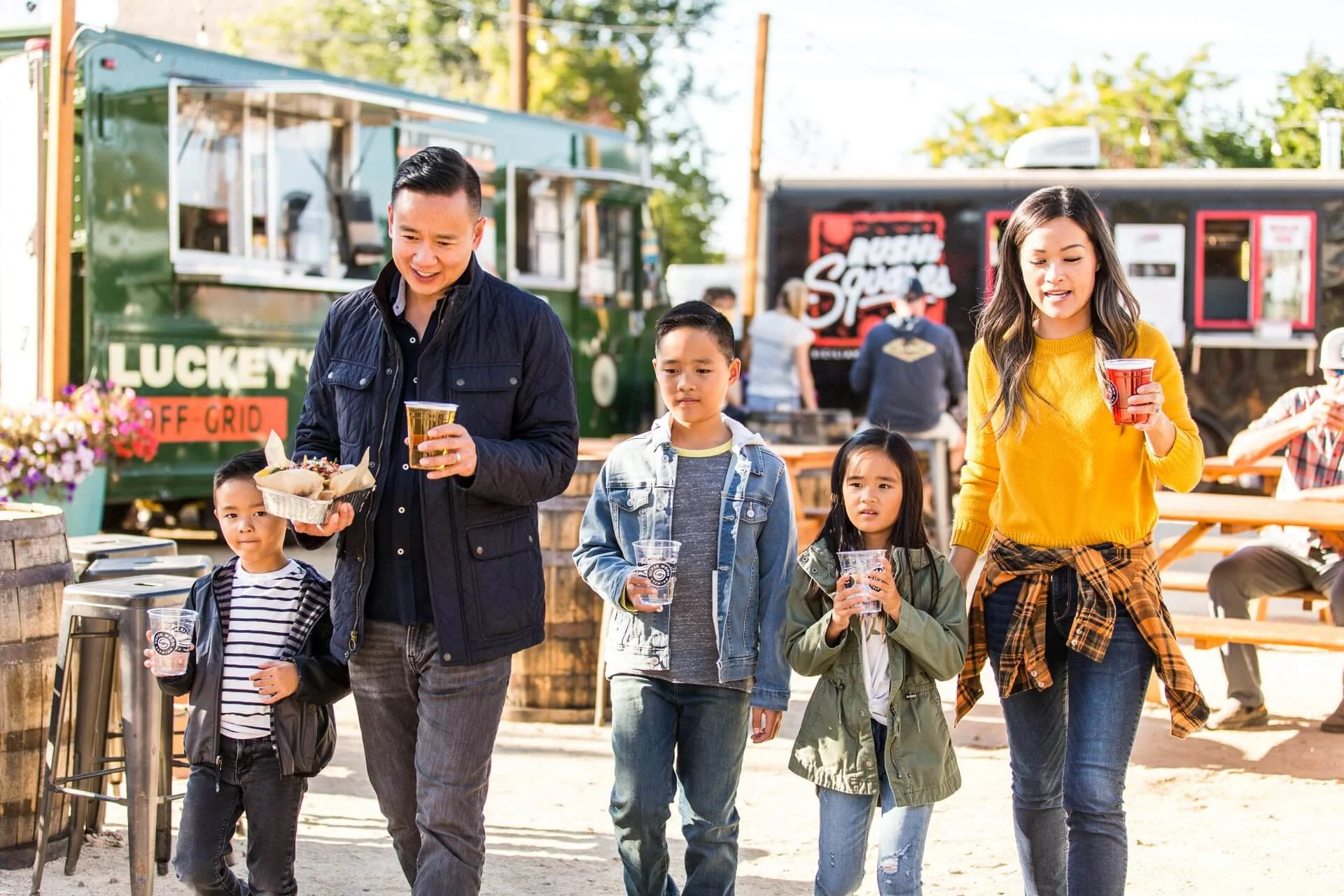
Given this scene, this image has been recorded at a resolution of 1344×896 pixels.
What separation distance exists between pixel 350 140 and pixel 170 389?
2.38m

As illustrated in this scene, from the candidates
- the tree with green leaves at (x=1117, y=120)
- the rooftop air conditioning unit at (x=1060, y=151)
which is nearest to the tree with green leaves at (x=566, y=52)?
the tree with green leaves at (x=1117, y=120)

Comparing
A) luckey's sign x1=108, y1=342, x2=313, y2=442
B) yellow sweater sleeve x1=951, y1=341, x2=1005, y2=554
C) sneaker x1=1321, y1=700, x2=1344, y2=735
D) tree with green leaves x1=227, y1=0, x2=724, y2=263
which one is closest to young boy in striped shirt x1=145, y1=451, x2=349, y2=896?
yellow sweater sleeve x1=951, y1=341, x2=1005, y2=554

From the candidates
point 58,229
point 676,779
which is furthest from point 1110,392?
point 58,229

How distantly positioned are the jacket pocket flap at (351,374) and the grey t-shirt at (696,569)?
784 millimetres

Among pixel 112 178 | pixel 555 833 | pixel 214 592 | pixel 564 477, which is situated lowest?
pixel 555 833

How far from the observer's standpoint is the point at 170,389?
10219 mm

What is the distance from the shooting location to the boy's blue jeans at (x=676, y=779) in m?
3.62

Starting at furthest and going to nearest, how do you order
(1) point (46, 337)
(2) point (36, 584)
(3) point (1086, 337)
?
(1) point (46, 337) → (2) point (36, 584) → (3) point (1086, 337)

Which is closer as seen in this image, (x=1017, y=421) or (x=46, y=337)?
(x=1017, y=421)

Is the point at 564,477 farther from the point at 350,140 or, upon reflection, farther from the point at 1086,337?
the point at 350,140

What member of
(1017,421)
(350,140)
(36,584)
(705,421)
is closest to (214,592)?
(36,584)

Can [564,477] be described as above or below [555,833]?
above

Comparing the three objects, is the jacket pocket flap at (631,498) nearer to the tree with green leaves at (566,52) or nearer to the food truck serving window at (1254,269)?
the food truck serving window at (1254,269)

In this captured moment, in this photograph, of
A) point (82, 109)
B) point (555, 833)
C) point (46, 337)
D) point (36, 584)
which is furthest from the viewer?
point (82, 109)
